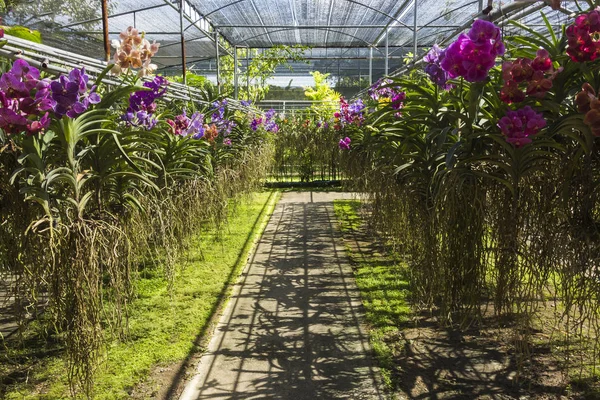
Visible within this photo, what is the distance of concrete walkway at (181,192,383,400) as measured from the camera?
2.18 meters

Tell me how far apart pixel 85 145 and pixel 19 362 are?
1.22m

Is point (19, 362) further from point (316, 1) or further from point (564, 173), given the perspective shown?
point (316, 1)

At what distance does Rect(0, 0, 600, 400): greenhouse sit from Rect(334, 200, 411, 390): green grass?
0.07 ft

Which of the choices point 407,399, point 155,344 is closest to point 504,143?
point 407,399

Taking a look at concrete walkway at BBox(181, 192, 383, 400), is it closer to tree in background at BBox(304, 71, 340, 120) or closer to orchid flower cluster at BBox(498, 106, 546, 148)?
orchid flower cluster at BBox(498, 106, 546, 148)

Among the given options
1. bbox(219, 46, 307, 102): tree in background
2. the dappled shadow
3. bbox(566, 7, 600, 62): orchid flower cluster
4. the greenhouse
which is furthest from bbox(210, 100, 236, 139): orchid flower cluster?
bbox(219, 46, 307, 102): tree in background

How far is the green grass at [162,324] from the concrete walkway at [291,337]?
5.7 inches

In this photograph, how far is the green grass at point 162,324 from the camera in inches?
86.0

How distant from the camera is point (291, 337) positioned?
273 centimetres

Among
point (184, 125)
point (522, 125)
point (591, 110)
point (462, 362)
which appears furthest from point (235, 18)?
point (591, 110)

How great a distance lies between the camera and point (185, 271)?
3967mm

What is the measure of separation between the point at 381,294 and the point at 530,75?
7.05 feet

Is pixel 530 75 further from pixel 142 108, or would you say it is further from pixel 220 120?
pixel 220 120

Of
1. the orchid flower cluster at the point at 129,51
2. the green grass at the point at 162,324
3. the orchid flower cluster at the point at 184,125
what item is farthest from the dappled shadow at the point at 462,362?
the orchid flower cluster at the point at 129,51
